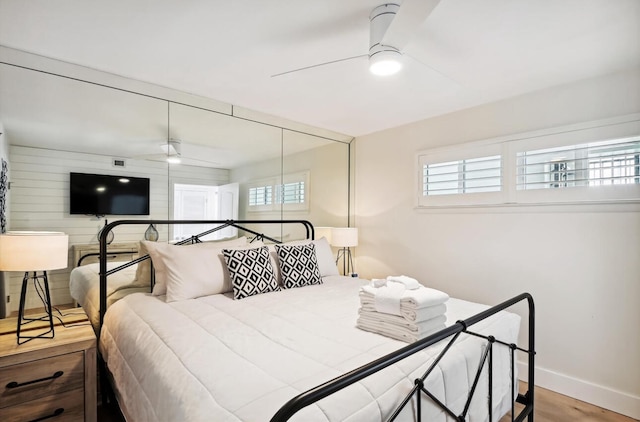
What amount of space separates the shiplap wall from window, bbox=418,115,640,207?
2.62 meters

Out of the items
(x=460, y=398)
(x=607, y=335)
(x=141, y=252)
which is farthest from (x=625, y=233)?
(x=141, y=252)

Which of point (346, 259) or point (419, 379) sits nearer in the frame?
point (419, 379)

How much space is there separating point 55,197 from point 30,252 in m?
0.61

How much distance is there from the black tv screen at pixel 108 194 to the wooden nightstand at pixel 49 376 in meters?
0.82

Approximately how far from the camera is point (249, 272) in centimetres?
238

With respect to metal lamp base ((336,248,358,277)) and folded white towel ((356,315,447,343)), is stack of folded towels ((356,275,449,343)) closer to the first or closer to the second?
folded white towel ((356,315,447,343))

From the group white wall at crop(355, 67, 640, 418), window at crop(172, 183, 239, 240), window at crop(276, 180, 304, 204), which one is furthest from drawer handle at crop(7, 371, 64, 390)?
white wall at crop(355, 67, 640, 418)

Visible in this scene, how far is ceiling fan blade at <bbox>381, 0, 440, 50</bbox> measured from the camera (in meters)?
1.38

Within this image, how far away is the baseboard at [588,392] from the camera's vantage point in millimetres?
2219

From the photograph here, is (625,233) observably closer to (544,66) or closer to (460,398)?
(544,66)

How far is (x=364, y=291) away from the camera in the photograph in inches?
68.4

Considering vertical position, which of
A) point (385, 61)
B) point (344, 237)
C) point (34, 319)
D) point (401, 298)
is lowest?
point (34, 319)

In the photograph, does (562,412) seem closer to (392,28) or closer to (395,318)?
(395,318)

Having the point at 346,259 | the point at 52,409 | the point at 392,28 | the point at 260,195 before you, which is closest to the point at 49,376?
the point at 52,409
